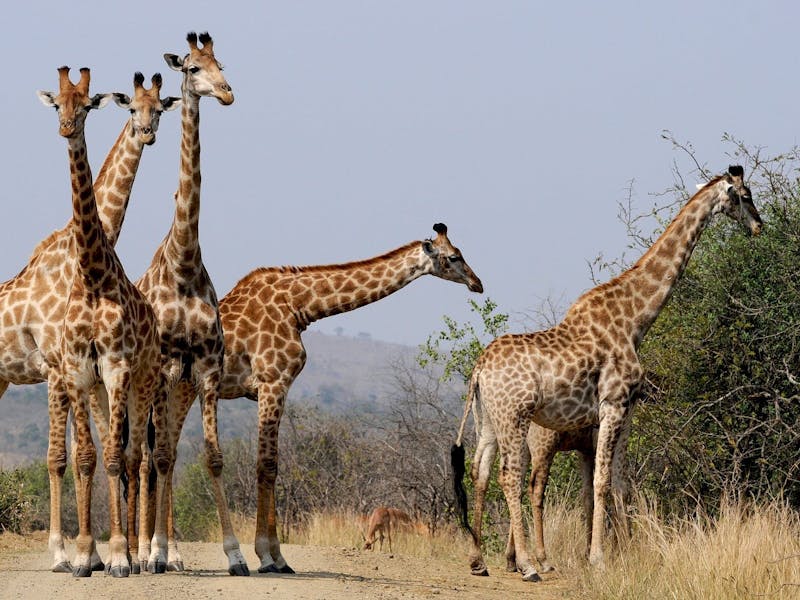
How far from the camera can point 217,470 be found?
10.2 m

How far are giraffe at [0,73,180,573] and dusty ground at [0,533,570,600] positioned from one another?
100 cm

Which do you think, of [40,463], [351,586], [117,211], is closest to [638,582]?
[351,586]

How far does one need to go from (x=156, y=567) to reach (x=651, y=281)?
522cm

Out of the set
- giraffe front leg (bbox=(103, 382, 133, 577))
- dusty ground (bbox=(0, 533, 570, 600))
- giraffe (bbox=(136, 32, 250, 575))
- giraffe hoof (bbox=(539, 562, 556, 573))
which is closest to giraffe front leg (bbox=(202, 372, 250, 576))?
giraffe (bbox=(136, 32, 250, 575))

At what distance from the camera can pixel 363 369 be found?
491 feet

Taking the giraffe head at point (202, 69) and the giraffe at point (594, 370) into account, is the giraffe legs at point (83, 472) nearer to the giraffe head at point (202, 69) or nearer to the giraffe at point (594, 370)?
the giraffe head at point (202, 69)

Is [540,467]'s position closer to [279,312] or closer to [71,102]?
[279,312]

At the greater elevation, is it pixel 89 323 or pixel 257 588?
pixel 89 323

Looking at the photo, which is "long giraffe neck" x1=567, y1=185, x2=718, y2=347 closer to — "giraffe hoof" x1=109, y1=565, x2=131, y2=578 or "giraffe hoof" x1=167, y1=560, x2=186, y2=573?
"giraffe hoof" x1=167, y1=560, x2=186, y2=573

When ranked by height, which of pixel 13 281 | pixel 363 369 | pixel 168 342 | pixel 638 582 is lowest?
pixel 638 582

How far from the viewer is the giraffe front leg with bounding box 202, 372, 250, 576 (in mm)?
10094

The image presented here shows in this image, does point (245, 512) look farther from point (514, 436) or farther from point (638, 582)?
point (638, 582)

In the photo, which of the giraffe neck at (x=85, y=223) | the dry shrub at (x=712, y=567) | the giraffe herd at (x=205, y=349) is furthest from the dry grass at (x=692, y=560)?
the giraffe neck at (x=85, y=223)

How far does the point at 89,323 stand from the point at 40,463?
24135mm
